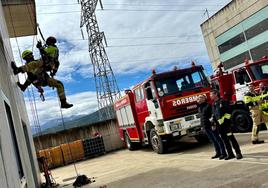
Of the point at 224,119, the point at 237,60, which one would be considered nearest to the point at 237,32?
the point at 237,60

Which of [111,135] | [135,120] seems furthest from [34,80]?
[111,135]

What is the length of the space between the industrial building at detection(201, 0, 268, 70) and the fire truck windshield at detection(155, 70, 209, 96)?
28300 mm

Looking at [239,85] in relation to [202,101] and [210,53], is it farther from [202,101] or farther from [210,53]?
[210,53]

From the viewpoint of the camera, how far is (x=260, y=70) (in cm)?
1399

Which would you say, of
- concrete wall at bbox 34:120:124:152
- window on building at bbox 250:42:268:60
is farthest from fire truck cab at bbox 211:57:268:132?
window on building at bbox 250:42:268:60

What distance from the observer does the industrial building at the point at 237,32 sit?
131 feet

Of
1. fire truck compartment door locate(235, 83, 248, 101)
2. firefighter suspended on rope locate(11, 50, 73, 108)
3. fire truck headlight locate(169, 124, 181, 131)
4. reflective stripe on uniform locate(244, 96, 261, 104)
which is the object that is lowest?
fire truck headlight locate(169, 124, 181, 131)

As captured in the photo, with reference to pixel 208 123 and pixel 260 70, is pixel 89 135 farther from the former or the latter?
pixel 208 123

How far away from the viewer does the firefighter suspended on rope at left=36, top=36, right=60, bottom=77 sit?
320 inches

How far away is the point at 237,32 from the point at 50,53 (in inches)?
1542

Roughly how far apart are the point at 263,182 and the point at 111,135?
53.4 feet

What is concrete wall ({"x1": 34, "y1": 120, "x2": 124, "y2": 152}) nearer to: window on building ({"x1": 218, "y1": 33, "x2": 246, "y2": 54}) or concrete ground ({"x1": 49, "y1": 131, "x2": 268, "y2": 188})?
concrete ground ({"x1": 49, "y1": 131, "x2": 268, "y2": 188})

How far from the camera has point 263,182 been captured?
6.19 m

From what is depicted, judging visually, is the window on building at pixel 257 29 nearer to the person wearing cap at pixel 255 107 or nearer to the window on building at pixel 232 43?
the window on building at pixel 232 43
